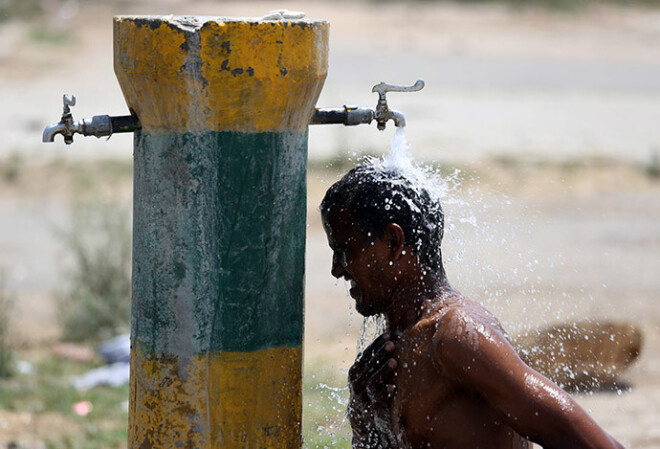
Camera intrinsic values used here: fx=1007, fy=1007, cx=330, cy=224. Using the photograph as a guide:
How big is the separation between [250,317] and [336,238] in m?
0.27

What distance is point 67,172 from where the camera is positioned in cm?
1005

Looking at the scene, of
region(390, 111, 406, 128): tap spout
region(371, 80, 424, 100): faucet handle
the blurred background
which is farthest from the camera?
the blurred background

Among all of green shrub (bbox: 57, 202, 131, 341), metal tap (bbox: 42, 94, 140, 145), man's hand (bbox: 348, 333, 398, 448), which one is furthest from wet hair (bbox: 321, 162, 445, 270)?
green shrub (bbox: 57, 202, 131, 341)

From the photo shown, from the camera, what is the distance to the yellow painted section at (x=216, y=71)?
2.10 meters

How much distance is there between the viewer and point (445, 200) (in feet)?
9.00

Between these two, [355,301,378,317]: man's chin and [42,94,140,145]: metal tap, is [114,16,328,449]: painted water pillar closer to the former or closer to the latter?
[42,94,140,145]: metal tap

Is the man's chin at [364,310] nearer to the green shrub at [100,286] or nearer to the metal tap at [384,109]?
the metal tap at [384,109]

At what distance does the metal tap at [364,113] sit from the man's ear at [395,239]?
36cm

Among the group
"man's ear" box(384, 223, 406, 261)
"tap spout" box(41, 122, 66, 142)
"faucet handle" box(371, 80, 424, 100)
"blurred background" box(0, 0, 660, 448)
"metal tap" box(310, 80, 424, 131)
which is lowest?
"blurred background" box(0, 0, 660, 448)

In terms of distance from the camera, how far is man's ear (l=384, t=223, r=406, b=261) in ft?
7.30

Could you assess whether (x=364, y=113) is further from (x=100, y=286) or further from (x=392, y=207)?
(x=100, y=286)

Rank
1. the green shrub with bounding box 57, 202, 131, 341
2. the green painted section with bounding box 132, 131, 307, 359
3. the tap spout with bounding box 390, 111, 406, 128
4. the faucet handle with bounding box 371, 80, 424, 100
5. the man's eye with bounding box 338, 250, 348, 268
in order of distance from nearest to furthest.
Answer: the green painted section with bounding box 132, 131, 307, 359 < the man's eye with bounding box 338, 250, 348, 268 < the faucet handle with bounding box 371, 80, 424, 100 < the tap spout with bounding box 390, 111, 406, 128 < the green shrub with bounding box 57, 202, 131, 341

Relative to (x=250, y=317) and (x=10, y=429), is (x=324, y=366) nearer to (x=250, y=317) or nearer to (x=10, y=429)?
(x=10, y=429)

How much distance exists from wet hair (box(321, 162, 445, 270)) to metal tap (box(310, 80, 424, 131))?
7.8 inches
